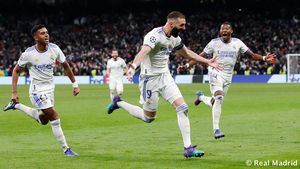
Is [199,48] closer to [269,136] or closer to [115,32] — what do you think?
[115,32]

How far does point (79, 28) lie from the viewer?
240 feet

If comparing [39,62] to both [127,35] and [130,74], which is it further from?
[127,35]

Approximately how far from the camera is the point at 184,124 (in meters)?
12.9

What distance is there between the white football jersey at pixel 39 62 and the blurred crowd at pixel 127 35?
142 ft

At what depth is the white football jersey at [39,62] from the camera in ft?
46.1

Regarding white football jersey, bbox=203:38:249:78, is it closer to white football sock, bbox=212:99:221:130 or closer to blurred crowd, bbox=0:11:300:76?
white football sock, bbox=212:99:221:130

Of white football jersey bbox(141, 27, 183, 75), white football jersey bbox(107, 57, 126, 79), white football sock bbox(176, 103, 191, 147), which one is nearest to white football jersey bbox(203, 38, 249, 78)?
white football jersey bbox(141, 27, 183, 75)

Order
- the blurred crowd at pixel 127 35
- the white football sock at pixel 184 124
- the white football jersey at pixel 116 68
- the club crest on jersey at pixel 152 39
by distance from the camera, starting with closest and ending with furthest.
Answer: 1. the white football sock at pixel 184 124
2. the club crest on jersey at pixel 152 39
3. the white football jersey at pixel 116 68
4. the blurred crowd at pixel 127 35

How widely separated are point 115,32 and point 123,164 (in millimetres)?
58084

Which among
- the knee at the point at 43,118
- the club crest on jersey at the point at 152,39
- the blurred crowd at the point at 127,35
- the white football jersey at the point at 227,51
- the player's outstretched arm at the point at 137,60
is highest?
A: the club crest on jersey at the point at 152,39

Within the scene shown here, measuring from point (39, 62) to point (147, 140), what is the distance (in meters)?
3.57

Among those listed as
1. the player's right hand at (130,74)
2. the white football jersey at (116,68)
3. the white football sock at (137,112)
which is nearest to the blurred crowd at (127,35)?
the white football jersey at (116,68)

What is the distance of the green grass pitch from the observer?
1253 cm

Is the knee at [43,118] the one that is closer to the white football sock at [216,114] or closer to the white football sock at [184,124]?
the white football sock at [184,124]
